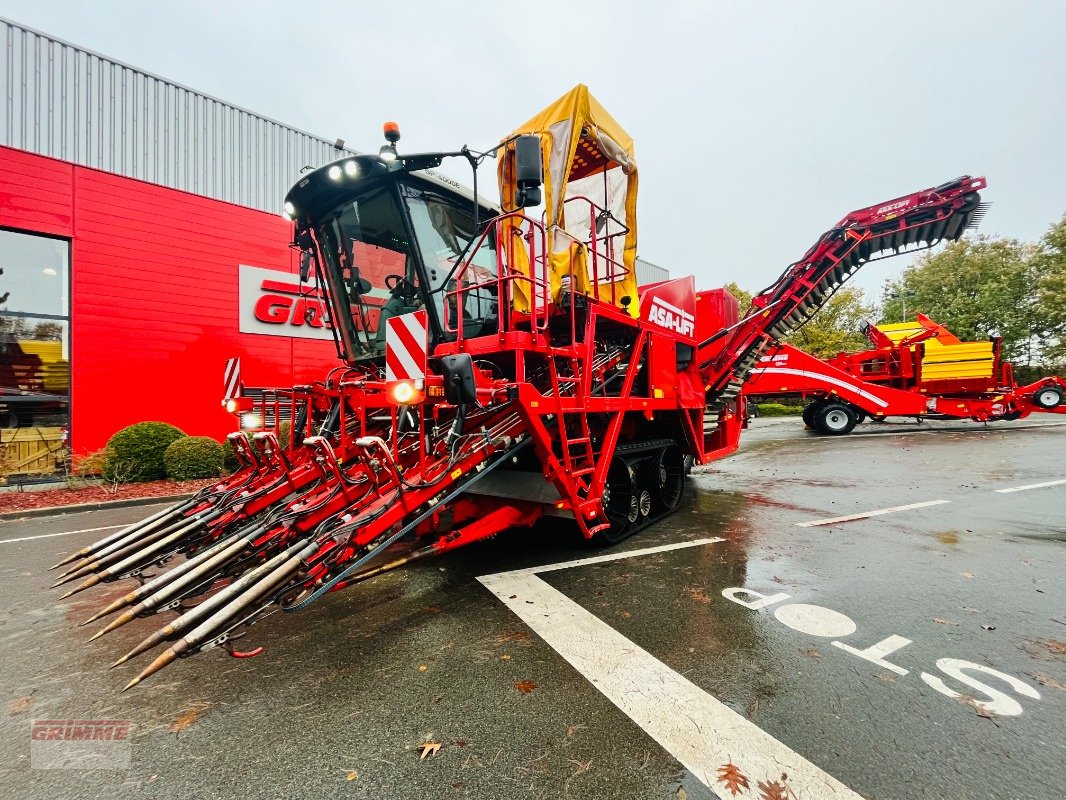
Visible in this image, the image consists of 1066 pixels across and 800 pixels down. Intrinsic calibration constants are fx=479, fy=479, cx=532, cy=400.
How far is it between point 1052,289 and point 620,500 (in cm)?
3815

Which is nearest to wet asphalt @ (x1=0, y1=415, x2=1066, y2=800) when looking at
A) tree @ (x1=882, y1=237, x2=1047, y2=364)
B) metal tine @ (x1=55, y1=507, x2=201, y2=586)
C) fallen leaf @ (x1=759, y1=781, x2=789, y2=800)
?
fallen leaf @ (x1=759, y1=781, x2=789, y2=800)

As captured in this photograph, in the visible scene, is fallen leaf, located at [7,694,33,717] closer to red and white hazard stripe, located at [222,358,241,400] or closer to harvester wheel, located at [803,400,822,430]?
red and white hazard stripe, located at [222,358,241,400]

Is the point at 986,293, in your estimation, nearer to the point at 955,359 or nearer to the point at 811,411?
the point at 955,359

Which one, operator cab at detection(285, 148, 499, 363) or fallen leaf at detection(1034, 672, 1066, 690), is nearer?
fallen leaf at detection(1034, 672, 1066, 690)

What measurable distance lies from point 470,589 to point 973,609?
3337mm

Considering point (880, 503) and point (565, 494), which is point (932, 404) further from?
point (565, 494)

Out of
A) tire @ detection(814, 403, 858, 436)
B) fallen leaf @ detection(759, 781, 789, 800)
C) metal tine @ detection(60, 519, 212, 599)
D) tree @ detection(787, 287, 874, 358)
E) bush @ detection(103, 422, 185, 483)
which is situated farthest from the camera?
tree @ detection(787, 287, 874, 358)

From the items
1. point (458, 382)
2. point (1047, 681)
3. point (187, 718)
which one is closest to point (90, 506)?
point (187, 718)

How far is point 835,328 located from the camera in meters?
28.4

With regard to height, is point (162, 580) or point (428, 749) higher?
point (162, 580)

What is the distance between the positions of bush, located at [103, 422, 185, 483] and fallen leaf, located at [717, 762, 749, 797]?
964cm

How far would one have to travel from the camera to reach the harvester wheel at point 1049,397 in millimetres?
15211

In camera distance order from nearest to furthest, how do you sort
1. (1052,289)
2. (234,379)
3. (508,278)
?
(508,278)
(234,379)
(1052,289)

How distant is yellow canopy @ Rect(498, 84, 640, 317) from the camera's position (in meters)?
3.98
